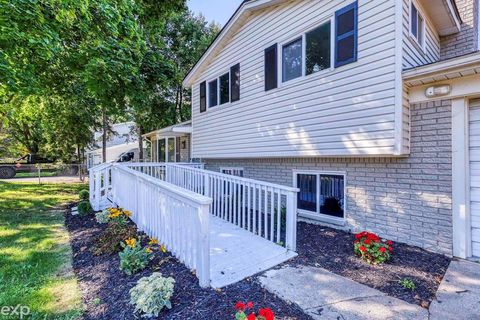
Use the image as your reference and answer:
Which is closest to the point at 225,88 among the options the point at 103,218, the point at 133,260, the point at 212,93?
the point at 212,93

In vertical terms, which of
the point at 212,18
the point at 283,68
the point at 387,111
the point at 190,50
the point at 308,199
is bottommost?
the point at 308,199

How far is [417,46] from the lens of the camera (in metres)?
5.38

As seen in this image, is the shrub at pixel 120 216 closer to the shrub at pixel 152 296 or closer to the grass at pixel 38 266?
the grass at pixel 38 266

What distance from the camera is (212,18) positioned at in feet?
68.5

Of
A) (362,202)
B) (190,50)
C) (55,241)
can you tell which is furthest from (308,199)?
(190,50)

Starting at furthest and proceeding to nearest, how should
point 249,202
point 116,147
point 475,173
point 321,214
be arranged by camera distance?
point 116,147, point 321,214, point 249,202, point 475,173

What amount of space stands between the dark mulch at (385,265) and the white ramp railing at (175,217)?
5.15 feet

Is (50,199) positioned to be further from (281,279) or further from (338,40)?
(338,40)

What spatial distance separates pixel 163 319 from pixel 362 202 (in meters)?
4.46

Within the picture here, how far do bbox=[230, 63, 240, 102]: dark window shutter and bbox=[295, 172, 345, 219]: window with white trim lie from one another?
3.22 m

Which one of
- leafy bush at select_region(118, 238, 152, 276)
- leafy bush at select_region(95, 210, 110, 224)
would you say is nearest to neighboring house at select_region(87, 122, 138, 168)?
leafy bush at select_region(95, 210, 110, 224)

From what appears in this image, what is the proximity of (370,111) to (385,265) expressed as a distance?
2.61m

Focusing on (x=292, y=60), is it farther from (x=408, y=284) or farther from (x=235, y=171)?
(x=408, y=284)

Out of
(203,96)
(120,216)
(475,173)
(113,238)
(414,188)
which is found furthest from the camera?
(203,96)
